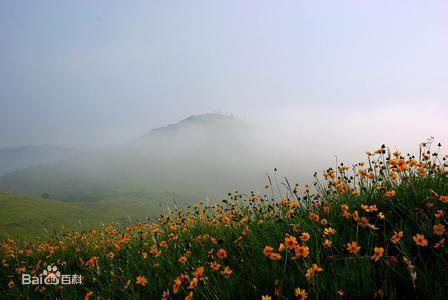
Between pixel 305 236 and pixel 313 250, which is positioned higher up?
pixel 305 236

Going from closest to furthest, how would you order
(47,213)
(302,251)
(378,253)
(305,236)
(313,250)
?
(378,253) → (302,251) → (305,236) → (313,250) → (47,213)

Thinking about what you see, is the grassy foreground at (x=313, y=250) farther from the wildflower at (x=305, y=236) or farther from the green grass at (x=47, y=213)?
the green grass at (x=47, y=213)

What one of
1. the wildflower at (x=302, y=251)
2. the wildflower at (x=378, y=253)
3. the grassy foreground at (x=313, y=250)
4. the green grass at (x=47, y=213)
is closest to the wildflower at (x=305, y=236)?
the grassy foreground at (x=313, y=250)

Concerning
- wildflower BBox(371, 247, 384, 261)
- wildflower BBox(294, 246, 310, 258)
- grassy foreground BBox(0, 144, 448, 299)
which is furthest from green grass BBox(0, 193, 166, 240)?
wildflower BBox(371, 247, 384, 261)

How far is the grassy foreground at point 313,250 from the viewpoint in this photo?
307 cm

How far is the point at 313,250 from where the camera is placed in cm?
397

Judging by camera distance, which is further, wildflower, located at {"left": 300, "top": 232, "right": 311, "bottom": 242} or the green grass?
the green grass

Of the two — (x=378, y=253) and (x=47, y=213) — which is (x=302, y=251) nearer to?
(x=378, y=253)

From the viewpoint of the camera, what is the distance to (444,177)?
16.0ft

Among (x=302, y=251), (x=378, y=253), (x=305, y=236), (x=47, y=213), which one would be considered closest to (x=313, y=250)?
(x=305, y=236)

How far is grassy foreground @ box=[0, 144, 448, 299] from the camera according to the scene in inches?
121

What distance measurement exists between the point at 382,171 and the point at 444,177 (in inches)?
32.2

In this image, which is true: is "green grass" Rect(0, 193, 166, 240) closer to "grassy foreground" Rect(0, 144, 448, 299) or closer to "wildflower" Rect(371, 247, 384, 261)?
"grassy foreground" Rect(0, 144, 448, 299)

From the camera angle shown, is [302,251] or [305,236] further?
[305,236]
